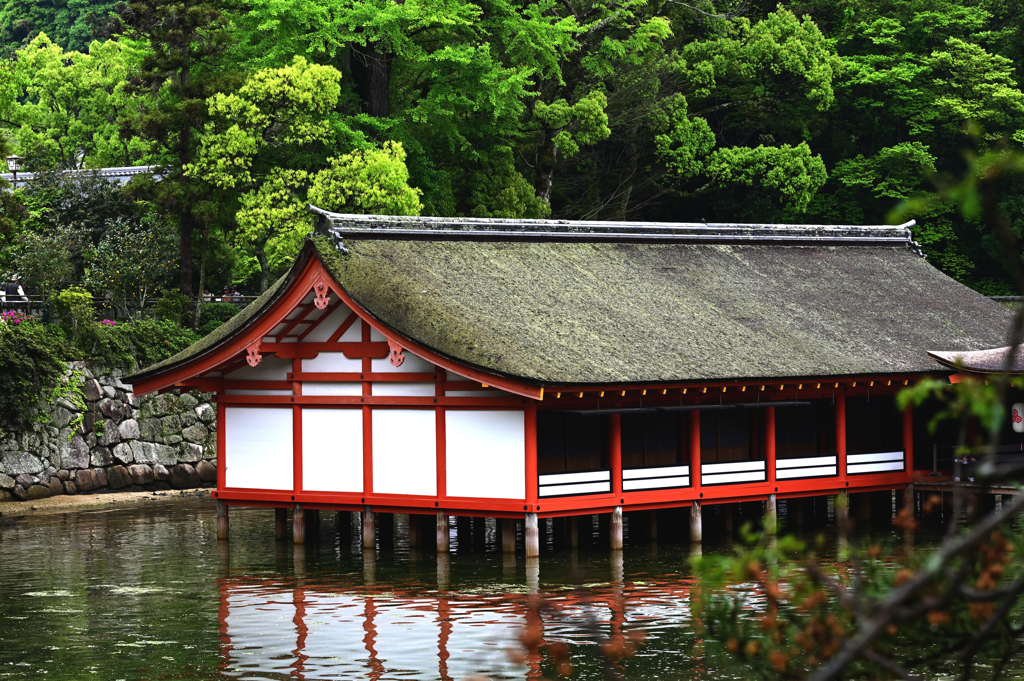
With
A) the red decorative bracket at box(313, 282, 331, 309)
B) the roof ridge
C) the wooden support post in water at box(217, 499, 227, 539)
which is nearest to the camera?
the red decorative bracket at box(313, 282, 331, 309)

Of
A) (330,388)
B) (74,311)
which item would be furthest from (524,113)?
(330,388)

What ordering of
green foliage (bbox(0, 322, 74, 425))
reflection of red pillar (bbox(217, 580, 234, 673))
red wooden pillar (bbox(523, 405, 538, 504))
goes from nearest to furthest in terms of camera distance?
reflection of red pillar (bbox(217, 580, 234, 673)) < red wooden pillar (bbox(523, 405, 538, 504)) < green foliage (bbox(0, 322, 74, 425))

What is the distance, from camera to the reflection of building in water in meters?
18.0

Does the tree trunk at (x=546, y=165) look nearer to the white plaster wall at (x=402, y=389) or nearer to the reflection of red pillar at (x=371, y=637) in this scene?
the white plaster wall at (x=402, y=389)

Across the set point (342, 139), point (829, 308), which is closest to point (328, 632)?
point (829, 308)

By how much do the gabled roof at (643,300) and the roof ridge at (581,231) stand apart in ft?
0.13

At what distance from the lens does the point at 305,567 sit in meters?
27.1

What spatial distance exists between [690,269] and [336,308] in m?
8.61

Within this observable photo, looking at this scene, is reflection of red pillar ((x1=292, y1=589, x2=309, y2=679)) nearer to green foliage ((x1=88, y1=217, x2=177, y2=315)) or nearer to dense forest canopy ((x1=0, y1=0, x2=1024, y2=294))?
dense forest canopy ((x1=0, y1=0, x2=1024, y2=294))

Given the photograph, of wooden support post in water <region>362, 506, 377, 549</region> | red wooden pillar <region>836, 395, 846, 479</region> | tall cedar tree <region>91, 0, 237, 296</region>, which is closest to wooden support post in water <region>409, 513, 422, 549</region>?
wooden support post in water <region>362, 506, 377, 549</region>

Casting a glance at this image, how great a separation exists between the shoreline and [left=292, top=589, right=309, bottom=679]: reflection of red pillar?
13578mm

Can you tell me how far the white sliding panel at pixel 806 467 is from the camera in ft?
97.7

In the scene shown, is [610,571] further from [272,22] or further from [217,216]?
[272,22]

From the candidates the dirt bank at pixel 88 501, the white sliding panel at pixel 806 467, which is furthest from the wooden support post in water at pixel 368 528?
the dirt bank at pixel 88 501
